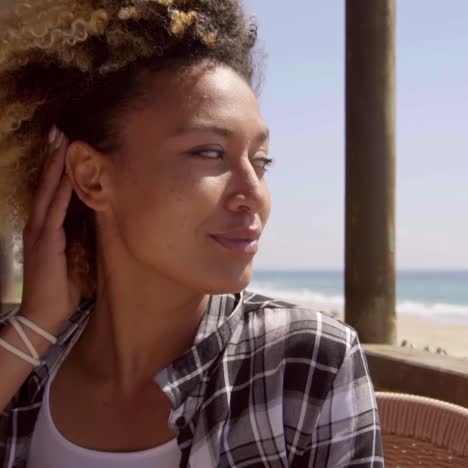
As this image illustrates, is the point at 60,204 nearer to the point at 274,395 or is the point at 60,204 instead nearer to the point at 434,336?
the point at 274,395

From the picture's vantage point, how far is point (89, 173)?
1.92 meters

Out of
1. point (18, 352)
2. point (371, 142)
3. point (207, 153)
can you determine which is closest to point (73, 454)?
point (18, 352)

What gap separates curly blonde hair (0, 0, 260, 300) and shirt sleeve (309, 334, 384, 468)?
752 mm

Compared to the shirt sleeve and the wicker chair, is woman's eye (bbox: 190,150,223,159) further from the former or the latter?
the wicker chair

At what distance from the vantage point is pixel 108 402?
1932mm

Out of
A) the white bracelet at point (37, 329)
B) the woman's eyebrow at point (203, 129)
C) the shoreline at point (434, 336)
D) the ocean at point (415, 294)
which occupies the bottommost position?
the ocean at point (415, 294)

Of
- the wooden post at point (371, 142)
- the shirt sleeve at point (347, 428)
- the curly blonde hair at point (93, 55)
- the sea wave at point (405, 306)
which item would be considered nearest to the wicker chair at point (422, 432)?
the shirt sleeve at point (347, 428)

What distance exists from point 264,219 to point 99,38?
587 millimetres

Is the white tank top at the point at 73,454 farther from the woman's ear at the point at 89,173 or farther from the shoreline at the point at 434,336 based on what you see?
the shoreline at the point at 434,336

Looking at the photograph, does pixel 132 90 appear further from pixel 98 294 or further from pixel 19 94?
Answer: pixel 98 294

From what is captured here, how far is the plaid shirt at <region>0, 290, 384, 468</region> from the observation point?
1668 mm

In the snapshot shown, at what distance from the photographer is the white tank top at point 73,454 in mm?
1738

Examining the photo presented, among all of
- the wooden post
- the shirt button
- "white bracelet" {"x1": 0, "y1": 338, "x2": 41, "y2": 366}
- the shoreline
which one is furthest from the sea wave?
the shirt button

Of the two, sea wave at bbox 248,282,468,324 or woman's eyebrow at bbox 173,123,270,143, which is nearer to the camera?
woman's eyebrow at bbox 173,123,270,143
